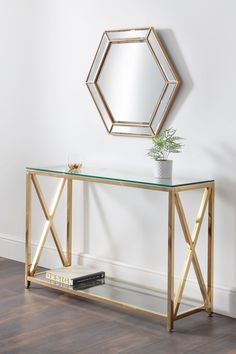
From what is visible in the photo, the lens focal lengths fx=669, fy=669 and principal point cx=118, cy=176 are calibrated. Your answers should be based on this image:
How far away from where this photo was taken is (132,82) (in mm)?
3945

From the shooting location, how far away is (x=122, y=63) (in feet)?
13.1

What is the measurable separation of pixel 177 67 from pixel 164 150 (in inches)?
18.8

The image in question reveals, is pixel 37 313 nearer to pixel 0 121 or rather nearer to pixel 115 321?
pixel 115 321

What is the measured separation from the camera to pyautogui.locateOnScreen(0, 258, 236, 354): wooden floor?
317 cm

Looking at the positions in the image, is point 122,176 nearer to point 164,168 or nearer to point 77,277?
point 164,168

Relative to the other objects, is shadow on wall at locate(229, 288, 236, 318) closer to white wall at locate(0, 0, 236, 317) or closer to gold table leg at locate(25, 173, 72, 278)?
white wall at locate(0, 0, 236, 317)

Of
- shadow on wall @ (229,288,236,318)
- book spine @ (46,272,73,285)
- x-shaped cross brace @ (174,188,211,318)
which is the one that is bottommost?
shadow on wall @ (229,288,236,318)

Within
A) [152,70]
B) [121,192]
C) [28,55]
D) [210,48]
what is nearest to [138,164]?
[121,192]

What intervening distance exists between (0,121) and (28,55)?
57 cm

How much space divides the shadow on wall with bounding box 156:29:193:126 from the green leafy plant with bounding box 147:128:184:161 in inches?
5.3

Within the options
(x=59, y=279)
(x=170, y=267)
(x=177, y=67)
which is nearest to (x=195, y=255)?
(x=170, y=267)

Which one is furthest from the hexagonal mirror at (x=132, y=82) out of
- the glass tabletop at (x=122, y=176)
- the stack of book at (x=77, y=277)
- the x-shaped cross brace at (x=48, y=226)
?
the stack of book at (x=77, y=277)

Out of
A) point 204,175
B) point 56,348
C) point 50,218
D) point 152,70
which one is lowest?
point 56,348

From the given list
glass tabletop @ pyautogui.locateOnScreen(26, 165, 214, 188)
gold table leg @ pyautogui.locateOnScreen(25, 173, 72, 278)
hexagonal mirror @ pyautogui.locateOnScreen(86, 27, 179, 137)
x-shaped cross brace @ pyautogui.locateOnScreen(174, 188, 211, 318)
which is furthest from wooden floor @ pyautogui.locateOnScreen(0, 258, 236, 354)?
hexagonal mirror @ pyautogui.locateOnScreen(86, 27, 179, 137)
